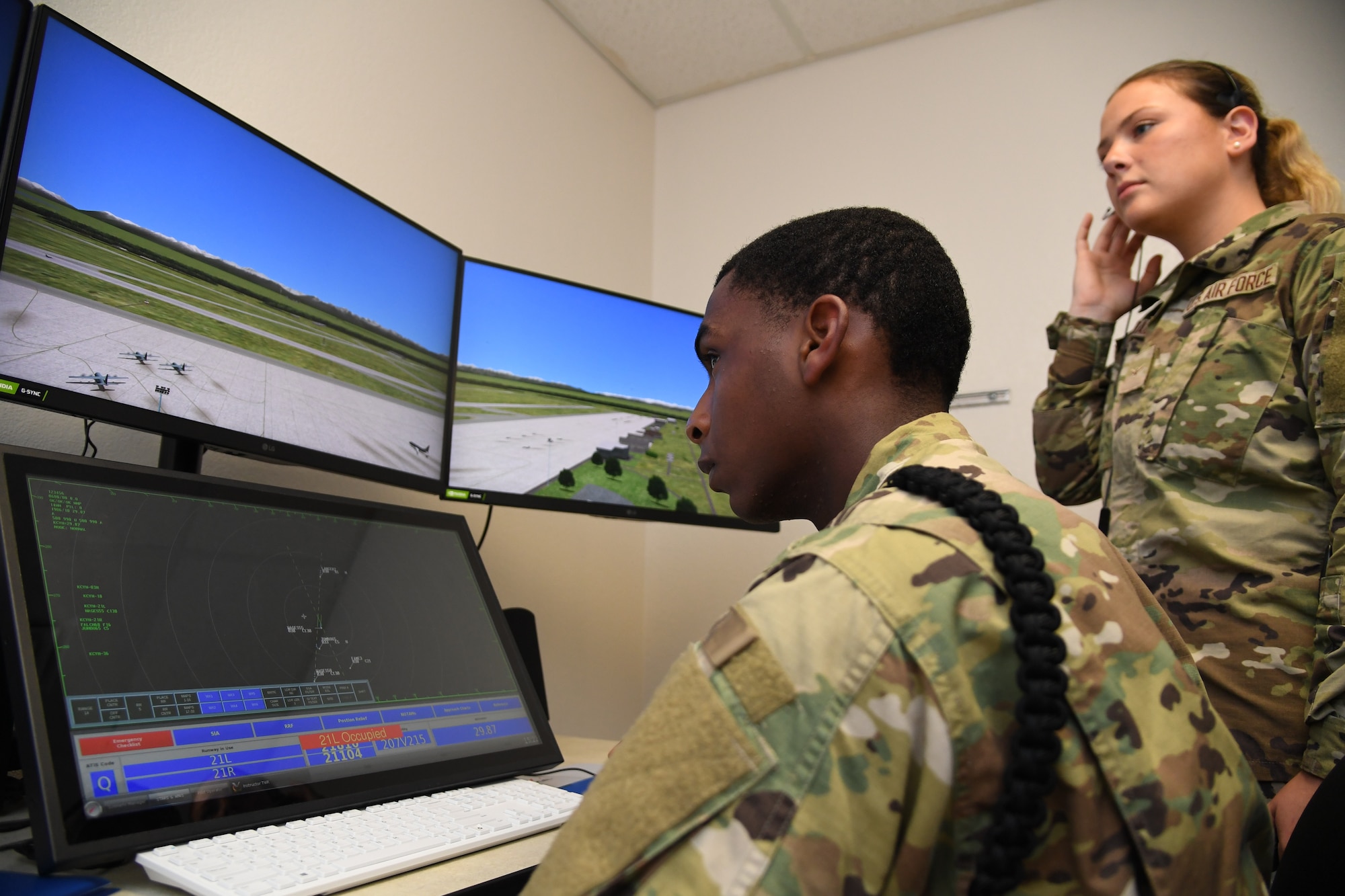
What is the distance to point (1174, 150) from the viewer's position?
4.29ft

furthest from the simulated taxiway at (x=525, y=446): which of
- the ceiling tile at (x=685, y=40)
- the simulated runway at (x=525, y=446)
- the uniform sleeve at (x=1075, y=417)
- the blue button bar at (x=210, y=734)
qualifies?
the ceiling tile at (x=685, y=40)

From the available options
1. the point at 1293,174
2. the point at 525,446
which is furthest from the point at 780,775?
the point at 1293,174

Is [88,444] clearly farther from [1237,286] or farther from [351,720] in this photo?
[1237,286]

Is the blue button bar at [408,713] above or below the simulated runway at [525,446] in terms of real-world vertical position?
below

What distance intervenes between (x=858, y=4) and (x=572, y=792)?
2.03 m

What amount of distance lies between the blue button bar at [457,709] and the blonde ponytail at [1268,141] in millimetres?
1369

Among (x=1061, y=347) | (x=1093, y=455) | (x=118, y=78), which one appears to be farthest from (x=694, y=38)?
(x=118, y=78)

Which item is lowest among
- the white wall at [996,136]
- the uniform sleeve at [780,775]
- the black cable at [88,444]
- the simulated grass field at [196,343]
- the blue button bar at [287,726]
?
the blue button bar at [287,726]

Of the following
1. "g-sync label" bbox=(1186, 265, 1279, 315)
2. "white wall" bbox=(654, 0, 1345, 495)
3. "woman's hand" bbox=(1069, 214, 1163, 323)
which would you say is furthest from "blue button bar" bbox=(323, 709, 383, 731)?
"white wall" bbox=(654, 0, 1345, 495)

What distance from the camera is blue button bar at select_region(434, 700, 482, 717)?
929 mm

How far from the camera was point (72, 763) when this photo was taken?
24.1 inches

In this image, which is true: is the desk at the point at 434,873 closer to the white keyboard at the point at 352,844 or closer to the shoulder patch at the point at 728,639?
the white keyboard at the point at 352,844

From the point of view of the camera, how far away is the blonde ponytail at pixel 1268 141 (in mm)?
1264

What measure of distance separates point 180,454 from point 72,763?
444 mm
